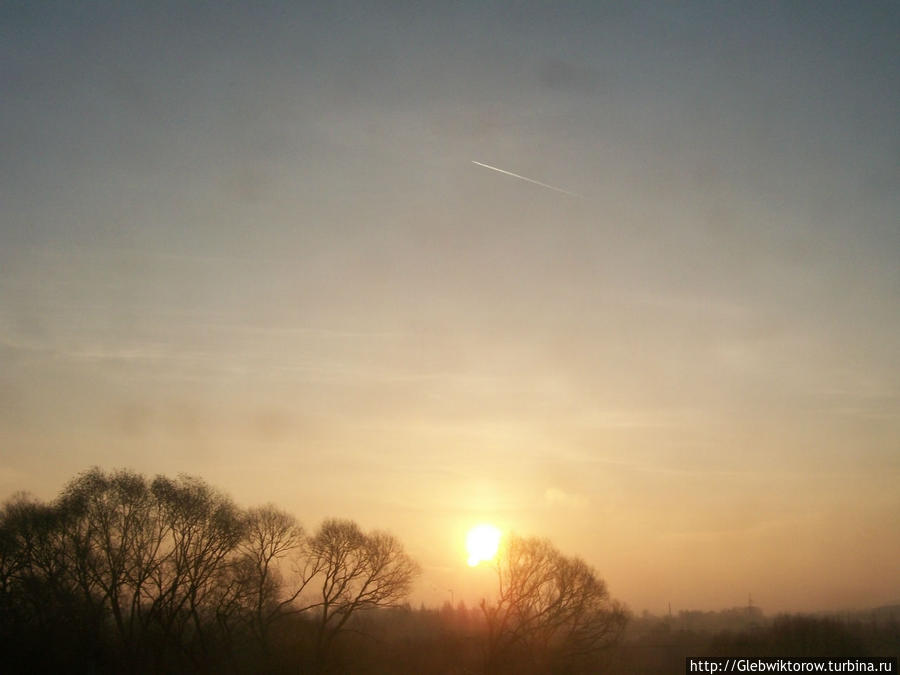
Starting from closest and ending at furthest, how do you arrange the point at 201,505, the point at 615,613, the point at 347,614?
the point at 201,505 < the point at 347,614 < the point at 615,613

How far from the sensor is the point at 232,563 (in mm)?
62656

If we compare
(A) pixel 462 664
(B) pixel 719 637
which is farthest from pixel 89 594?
(B) pixel 719 637

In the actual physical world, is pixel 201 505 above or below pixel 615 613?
above

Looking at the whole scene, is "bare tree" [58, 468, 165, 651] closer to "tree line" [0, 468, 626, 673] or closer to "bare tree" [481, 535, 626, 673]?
"tree line" [0, 468, 626, 673]

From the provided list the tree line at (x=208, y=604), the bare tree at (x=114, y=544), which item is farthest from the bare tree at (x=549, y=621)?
the bare tree at (x=114, y=544)

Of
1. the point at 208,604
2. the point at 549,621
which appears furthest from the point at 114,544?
the point at 549,621

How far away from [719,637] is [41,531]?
221 feet

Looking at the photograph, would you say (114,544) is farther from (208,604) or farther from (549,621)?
(549,621)

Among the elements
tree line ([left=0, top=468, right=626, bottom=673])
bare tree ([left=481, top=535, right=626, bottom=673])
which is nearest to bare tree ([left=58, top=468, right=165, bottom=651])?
tree line ([left=0, top=468, right=626, bottom=673])

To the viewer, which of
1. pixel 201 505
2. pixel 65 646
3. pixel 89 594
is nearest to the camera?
pixel 65 646

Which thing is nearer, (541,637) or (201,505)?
(201,505)

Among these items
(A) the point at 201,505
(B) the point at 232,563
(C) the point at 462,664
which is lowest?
(C) the point at 462,664

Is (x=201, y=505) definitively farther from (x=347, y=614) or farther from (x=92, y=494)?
(x=347, y=614)

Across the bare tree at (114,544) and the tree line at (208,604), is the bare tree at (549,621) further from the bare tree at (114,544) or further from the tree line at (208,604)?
the bare tree at (114,544)
